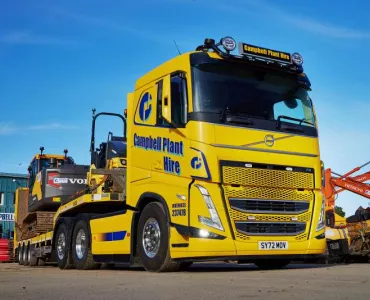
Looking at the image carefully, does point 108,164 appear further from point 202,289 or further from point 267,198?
point 202,289

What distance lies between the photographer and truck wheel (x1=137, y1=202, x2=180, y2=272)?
350 inches

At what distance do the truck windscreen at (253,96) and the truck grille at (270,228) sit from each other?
5.36 ft

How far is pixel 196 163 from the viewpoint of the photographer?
8.62m

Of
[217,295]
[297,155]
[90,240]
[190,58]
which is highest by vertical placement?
[190,58]

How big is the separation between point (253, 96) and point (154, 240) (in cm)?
303

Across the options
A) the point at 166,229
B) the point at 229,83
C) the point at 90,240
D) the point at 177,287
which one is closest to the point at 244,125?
the point at 229,83

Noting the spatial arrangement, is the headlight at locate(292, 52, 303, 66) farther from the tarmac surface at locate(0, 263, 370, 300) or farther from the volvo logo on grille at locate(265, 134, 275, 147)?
the tarmac surface at locate(0, 263, 370, 300)

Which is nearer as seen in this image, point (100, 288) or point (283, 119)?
point (100, 288)

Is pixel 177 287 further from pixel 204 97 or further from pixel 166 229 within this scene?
pixel 204 97

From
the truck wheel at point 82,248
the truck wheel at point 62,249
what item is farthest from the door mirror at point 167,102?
the truck wheel at point 62,249

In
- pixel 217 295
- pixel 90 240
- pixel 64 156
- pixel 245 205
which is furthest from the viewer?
pixel 64 156

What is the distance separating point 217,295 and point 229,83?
451 centimetres

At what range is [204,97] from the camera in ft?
29.0

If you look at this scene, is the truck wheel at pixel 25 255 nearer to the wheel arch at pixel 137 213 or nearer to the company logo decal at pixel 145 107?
the wheel arch at pixel 137 213
